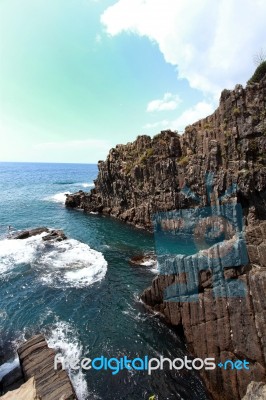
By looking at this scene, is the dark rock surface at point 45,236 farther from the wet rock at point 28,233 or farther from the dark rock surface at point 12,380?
the dark rock surface at point 12,380

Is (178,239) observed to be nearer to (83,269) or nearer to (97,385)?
(83,269)

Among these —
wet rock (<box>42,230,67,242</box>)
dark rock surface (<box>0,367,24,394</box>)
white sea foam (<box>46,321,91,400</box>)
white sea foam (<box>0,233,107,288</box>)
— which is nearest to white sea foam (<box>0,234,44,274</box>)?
white sea foam (<box>0,233,107,288</box>)

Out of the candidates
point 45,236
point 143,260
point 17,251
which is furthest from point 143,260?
point 17,251

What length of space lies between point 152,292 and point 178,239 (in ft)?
71.0

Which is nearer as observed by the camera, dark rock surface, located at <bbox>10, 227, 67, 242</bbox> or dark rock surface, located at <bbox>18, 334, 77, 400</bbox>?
dark rock surface, located at <bbox>18, 334, 77, 400</bbox>

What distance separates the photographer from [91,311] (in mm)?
23188

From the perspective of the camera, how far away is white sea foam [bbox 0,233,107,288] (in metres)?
29.0

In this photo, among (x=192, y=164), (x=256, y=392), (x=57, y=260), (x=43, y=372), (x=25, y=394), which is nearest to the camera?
(x=25, y=394)

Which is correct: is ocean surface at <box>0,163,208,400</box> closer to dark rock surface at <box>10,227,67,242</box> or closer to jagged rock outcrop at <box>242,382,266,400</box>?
dark rock surface at <box>10,227,67,242</box>

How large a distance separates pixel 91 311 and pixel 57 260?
41.8 feet

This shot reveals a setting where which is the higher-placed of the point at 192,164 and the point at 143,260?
the point at 192,164

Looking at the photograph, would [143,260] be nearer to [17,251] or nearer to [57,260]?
[57,260]

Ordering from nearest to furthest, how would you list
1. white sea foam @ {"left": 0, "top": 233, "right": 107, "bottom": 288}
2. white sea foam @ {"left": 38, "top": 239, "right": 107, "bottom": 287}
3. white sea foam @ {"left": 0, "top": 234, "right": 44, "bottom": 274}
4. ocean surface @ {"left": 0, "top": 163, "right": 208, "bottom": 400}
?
ocean surface @ {"left": 0, "top": 163, "right": 208, "bottom": 400} < white sea foam @ {"left": 38, "top": 239, "right": 107, "bottom": 287} < white sea foam @ {"left": 0, "top": 233, "right": 107, "bottom": 288} < white sea foam @ {"left": 0, "top": 234, "right": 44, "bottom": 274}

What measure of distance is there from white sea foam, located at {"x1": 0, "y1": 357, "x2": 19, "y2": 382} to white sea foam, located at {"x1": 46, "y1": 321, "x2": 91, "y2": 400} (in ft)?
8.49
